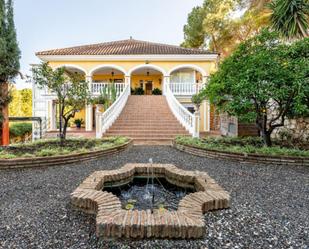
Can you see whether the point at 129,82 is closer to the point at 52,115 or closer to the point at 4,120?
the point at 52,115

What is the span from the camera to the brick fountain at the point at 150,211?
250 centimetres

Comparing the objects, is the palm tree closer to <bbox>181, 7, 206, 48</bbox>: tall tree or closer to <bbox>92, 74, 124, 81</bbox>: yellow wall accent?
<bbox>92, 74, 124, 81</bbox>: yellow wall accent

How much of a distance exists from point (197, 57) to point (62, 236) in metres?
16.3

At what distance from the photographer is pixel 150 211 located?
9.43 feet

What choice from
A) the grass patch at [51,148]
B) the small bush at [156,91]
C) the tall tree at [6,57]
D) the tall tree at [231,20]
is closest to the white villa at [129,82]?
the small bush at [156,91]

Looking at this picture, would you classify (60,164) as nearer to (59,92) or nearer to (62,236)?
(59,92)

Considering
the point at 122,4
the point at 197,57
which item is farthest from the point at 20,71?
the point at 122,4

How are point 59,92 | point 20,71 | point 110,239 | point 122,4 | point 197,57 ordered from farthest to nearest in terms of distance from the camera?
point 122,4 → point 197,57 → point 20,71 → point 59,92 → point 110,239

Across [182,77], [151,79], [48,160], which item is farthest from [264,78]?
[151,79]

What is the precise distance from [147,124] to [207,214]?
8.97 m

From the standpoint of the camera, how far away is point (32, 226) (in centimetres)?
277

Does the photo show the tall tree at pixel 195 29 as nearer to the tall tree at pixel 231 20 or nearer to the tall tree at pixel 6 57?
the tall tree at pixel 231 20

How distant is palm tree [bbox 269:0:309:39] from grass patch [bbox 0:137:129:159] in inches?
439

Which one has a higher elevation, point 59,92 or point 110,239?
point 59,92
